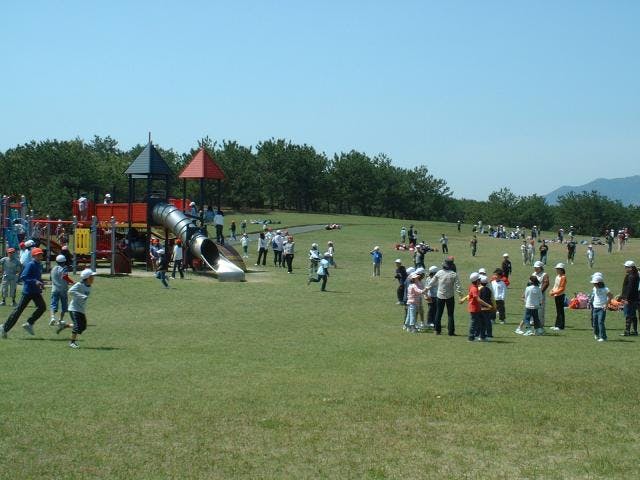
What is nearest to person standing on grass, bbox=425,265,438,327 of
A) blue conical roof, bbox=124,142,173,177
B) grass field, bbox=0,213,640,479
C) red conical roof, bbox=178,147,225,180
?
grass field, bbox=0,213,640,479

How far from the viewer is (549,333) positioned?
20266 mm

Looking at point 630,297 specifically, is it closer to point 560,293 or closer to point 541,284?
point 560,293

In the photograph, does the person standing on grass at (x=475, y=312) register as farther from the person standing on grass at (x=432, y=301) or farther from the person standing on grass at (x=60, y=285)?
the person standing on grass at (x=60, y=285)

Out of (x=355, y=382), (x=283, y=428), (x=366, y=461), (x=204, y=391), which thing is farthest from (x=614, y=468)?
(x=204, y=391)

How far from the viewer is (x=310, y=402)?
11.1 m

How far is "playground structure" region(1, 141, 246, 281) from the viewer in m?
33.4

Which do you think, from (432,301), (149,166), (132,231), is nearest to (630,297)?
(432,301)

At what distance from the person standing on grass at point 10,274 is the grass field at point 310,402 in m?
3.86

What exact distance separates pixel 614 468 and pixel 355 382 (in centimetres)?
493

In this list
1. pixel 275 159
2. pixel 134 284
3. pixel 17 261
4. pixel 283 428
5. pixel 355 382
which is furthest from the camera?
pixel 275 159

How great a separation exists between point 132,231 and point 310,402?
1157 inches

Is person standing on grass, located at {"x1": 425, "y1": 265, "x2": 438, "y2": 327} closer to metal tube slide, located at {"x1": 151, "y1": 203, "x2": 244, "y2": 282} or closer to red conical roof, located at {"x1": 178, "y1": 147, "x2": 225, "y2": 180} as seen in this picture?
metal tube slide, located at {"x1": 151, "y1": 203, "x2": 244, "y2": 282}

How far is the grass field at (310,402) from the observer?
8430mm

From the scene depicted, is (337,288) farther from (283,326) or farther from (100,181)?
(100,181)
